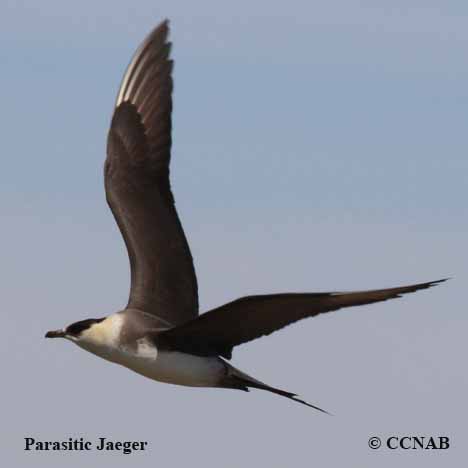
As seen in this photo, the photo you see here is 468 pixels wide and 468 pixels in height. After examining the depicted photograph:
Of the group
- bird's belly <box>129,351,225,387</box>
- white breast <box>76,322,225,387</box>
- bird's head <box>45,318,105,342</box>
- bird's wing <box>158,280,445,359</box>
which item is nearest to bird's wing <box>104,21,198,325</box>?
bird's head <box>45,318,105,342</box>

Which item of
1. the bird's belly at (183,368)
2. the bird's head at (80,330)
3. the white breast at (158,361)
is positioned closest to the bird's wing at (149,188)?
the bird's head at (80,330)

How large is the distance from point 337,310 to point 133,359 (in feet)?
8.61

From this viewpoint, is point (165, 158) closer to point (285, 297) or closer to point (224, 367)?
point (224, 367)

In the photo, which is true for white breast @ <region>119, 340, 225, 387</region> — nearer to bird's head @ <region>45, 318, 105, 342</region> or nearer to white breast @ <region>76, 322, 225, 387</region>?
white breast @ <region>76, 322, 225, 387</region>

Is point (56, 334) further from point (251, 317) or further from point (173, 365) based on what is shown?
point (251, 317)

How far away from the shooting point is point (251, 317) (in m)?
11.7

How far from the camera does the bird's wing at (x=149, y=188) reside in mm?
13859

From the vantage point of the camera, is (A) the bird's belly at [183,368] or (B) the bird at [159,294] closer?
(B) the bird at [159,294]

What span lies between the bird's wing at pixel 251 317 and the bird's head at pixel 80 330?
67 centimetres

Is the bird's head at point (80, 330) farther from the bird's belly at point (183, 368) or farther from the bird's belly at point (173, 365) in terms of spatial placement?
the bird's belly at point (183, 368)

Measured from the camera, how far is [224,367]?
12586 mm

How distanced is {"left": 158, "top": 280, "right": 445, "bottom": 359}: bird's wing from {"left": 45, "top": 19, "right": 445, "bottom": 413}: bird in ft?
0.03

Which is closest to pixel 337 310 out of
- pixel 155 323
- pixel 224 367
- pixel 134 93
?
pixel 224 367

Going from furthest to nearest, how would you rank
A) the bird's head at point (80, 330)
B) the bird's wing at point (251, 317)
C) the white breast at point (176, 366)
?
the bird's head at point (80, 330) < the white breast at point (176, 366) < the bird's wing at point (251, 317)
